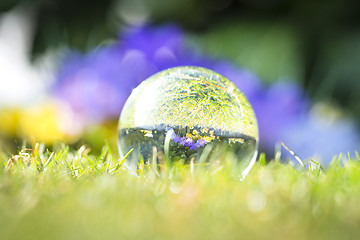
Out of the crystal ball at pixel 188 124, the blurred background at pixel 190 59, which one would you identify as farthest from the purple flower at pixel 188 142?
the blurred background at pixel 190 59

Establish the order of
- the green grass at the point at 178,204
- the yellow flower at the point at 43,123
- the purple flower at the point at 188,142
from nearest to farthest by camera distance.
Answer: the green grass at the point at 178,204, the purple flower at the point at 188,142, the yellow flower at the point at 43,123

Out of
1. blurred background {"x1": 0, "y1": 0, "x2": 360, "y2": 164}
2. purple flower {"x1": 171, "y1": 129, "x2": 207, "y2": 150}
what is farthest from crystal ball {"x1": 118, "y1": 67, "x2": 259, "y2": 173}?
blurred background {"x1": 0, "y1": 0, "x2": 360, "y2": 164}

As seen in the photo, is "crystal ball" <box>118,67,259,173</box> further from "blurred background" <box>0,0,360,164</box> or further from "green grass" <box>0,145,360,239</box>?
"blurred background" <box>0,0,360,164</box>

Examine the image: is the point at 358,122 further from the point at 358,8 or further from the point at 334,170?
the point at 334,170

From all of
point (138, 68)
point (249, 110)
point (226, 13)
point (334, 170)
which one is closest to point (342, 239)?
point (334, 170)

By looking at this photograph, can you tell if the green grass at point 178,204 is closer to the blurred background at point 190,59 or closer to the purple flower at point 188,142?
the purple flower at point 188,142

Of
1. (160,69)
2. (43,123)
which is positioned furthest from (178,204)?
(43,123)

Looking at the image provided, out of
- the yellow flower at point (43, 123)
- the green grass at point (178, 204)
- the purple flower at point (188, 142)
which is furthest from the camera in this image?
the yellow flower at point (43, 123)
